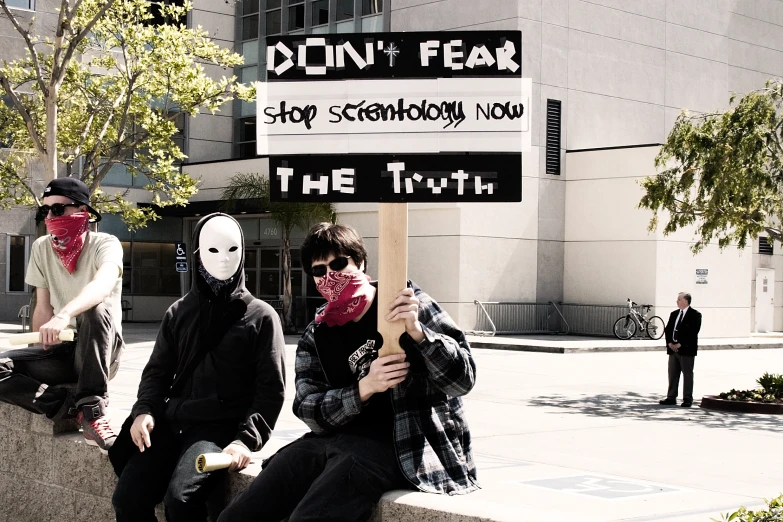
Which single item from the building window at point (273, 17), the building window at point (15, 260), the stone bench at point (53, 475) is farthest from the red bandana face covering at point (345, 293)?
the building window at point (273, 17)

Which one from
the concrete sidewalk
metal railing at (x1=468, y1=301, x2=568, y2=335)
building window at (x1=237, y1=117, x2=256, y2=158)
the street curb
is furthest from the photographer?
building window at (x1=237, y1=117, x2=256, y2=158)

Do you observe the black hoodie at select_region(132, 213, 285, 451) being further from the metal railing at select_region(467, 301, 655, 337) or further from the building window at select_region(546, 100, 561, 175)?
the building window at select_region(546, 100, 561, 175)

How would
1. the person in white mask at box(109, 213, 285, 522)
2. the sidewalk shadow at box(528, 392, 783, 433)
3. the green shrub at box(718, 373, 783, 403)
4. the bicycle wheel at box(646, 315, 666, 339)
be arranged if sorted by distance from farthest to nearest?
1. the bicycle wheel at box(646, 315, 666, 339)
2. the green shrub at box(718, 373, 783, 403)
3. the sidewalk shadow at box(528, 392, 783, 433)
4. the person in white mask at box(109, 213, 285, 522)

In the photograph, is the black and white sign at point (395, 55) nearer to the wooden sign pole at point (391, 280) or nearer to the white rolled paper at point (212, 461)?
the wooden sign pole at point (391, 280)

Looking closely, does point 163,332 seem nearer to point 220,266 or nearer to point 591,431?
point 220,266

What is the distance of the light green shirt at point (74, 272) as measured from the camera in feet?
19.7

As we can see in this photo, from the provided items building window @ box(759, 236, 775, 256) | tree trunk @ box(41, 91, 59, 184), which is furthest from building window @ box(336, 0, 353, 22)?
tree trunk @ box(41, 91, 59, 184)

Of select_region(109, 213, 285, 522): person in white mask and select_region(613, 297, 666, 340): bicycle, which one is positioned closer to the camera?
select_region(109, 213, 285, 522): person in white mask

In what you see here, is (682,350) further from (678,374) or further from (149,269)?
(149,269)

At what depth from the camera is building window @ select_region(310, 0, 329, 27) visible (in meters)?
37.4

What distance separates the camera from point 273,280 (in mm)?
38594

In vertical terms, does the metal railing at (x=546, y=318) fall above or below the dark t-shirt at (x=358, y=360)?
below

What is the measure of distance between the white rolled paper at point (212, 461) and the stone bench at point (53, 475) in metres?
0.15

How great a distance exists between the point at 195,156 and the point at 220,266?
35969mm
